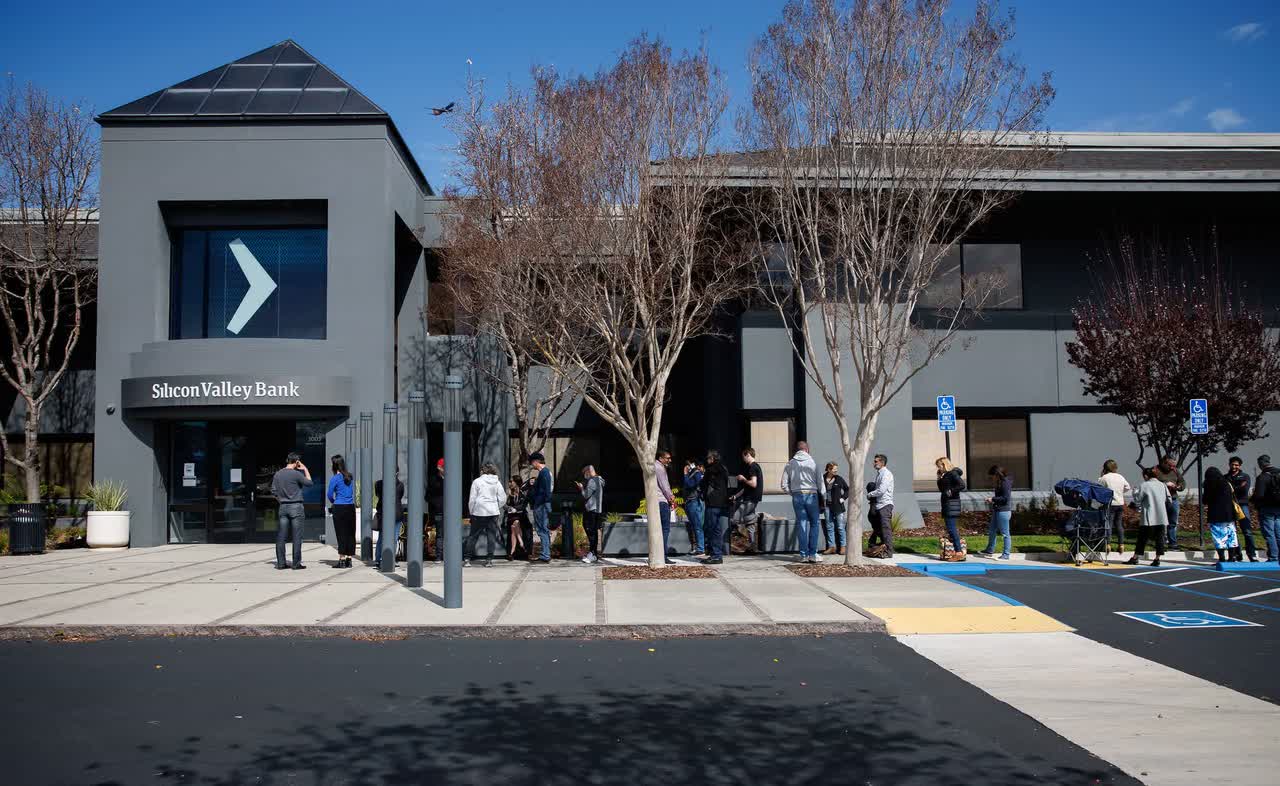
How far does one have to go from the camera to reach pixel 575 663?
8.59 meters

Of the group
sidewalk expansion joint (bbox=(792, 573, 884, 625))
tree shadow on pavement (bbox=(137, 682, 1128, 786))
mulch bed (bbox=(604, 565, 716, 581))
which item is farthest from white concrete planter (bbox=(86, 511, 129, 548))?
tree shadow on pavement (bbox=(137, 682, 1128, 786))

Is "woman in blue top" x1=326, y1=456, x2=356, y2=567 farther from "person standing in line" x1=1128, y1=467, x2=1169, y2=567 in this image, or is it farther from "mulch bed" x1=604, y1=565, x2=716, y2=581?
"person standing in line" x1=1128, y1=467, x2=1169, y2=567

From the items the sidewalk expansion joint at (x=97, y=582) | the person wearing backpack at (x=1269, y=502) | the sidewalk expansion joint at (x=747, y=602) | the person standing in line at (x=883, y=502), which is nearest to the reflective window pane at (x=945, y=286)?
the person standing in line at (x=883, y=502)

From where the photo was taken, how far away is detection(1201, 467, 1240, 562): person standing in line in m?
15.3

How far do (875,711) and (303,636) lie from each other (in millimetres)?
6154

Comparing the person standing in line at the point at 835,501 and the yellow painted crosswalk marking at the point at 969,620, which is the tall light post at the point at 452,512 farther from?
the person standing in line at the point at 835,501

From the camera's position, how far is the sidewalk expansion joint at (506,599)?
10.5m

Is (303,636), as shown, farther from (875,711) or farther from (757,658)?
(875,711)

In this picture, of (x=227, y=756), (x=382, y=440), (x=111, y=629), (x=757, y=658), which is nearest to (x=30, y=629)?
(x=111, y=629)

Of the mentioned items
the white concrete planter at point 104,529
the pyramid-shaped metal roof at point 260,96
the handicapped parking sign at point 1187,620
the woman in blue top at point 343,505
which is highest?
the pyramid-shaped metal roof at point 260,96

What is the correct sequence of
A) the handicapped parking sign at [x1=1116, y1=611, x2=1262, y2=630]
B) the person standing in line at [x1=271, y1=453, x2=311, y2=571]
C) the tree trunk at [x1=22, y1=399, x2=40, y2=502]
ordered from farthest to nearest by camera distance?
the tree trunk at [x1=22, y1=399, x2=40, y2=502] < the person standing in line at [x1=271, y1=453, x2=311, y2=571] < the handicapped parking sign at [x1=1116, y1=611, x2=1262, y2=630]

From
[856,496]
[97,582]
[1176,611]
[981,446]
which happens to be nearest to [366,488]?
[97,582]

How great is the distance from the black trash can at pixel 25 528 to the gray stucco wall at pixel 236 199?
2028mm

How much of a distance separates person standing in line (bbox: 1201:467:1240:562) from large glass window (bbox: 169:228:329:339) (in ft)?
57.2
